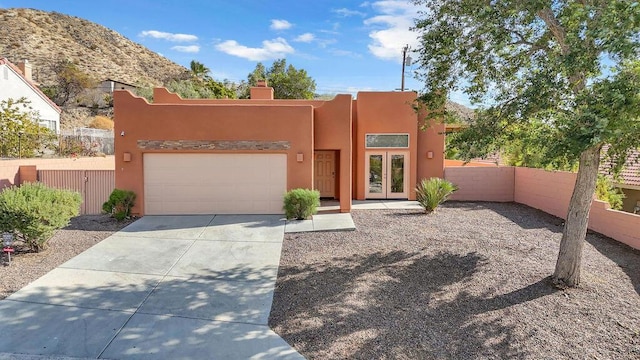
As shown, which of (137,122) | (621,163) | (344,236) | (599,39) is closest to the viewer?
(599,39)

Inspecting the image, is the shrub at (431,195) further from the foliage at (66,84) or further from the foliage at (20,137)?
the foliage at (66,84)

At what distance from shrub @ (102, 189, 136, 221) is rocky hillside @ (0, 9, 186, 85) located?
3666 cm

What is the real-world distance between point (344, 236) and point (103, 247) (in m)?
5.72

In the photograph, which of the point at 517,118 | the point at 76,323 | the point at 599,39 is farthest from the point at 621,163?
the point at 76,323

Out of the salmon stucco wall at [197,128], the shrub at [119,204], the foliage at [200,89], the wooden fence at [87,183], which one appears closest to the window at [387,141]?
the salmon stucco wall at [197,128]

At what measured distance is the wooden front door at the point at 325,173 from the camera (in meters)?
16.2

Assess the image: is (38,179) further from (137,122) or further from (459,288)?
(459,288)

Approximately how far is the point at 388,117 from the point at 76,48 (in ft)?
160

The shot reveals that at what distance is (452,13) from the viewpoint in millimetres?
7617

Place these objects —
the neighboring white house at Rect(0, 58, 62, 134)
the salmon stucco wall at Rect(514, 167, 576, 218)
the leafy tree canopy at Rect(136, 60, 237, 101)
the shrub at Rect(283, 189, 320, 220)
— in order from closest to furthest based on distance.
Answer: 1. the shrub at Rect(283, 189, 320, 220)
2. the salmon stucco wall at Rect(514, 167, 576, 218)
3. the neighboring white house at Rect(0, 58, 62, 134)
4. the leafy tree canopy at Rect(136, 60, 237, 101)

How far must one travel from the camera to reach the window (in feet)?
51.8

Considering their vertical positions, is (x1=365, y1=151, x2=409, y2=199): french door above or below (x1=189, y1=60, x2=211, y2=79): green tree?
below

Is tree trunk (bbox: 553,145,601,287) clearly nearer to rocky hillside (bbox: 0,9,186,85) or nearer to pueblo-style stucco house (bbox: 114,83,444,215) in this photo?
pueblo-style stucco house (bbox: 114,83,444,215)

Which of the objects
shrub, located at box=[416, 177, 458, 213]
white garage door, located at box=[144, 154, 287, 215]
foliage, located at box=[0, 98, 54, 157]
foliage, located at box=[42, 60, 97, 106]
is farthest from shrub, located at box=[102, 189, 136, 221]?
foliage, located at box=[42, 60, 97, 106]
